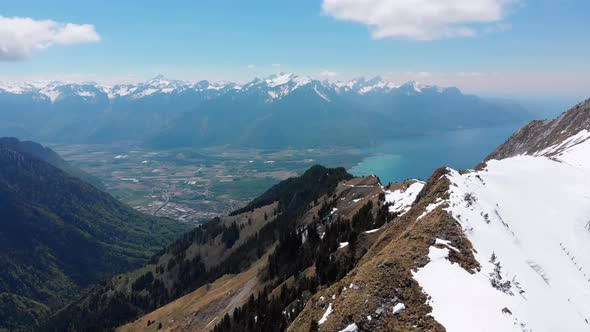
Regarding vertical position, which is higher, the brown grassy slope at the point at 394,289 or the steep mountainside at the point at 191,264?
the brown grassy slope at the point at 394,289

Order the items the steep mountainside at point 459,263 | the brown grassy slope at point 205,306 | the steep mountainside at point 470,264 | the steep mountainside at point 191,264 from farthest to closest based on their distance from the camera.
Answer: the steep mountainside at point 191,264
the brown grassy slope at point 205,306
the steep mountainside at point 459,263
the steep mountainside at point 470,264

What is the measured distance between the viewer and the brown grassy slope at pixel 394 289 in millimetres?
21500

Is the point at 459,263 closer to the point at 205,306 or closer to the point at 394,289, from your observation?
the point at 394,289

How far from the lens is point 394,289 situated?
76.1ft

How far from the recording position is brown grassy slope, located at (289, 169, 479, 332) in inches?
846

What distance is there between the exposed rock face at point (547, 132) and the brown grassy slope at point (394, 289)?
86.4 m

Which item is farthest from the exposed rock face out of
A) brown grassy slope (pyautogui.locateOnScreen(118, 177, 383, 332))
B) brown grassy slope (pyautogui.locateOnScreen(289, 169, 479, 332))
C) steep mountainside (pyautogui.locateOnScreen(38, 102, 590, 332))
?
brown grassy slope (pyautogui.locateOnScreen(289, 169, 479, 332))

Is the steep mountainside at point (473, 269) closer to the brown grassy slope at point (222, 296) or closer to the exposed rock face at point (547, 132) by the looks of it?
the brown grassy slope at point (222, 296)

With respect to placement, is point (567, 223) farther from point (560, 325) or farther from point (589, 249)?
point (560, 325)

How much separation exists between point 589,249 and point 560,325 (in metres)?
17.0

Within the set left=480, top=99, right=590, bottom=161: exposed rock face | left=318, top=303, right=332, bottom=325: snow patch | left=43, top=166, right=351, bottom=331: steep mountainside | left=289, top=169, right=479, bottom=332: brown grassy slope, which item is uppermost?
left=480, top=99, right=590, bottom=161: exposed rock face

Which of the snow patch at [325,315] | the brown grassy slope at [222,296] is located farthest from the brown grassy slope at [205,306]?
the snow patch at [325,315]

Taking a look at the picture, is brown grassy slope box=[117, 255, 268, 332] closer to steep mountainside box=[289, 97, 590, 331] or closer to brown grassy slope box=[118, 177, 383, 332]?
brown grassy slope box=[118, 177, 383, 332]

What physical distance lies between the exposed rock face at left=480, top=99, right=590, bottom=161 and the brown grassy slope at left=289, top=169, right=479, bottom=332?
3403 inches
